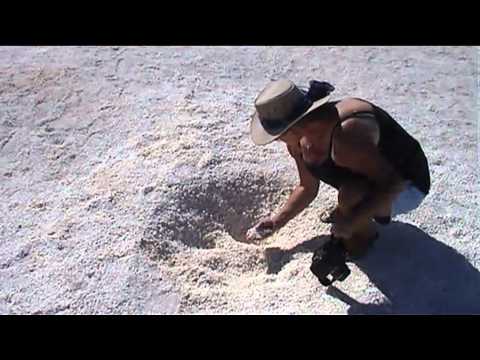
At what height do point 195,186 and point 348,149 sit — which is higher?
point 348,149

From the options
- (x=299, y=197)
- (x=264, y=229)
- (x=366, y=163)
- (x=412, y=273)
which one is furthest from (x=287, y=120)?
(x=412, y=273)

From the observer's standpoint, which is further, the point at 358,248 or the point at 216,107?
the point at 216,107

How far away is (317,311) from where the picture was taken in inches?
110

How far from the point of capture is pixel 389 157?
2.75 meters

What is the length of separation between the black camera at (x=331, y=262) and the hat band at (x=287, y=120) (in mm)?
533

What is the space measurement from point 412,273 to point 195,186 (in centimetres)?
109

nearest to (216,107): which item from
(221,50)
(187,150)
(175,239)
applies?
(187,150)

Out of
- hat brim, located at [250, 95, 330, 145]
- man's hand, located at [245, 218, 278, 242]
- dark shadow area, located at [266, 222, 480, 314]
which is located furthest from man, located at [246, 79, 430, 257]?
man's hand, located at [245, 218, 278, 242]

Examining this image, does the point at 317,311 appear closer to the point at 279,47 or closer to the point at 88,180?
the point at 88,180

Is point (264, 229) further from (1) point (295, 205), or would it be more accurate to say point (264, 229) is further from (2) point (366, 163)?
(2) point (366, 163)

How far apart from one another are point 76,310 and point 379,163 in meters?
1.33

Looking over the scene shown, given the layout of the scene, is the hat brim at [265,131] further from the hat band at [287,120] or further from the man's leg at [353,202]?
the man's leg at [353,202]

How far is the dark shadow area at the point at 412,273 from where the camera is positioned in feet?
9.23

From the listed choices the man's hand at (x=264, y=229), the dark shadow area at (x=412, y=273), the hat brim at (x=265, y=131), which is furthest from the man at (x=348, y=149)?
Answer: the man's hand at (x=264, y=229)
